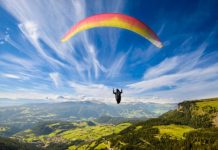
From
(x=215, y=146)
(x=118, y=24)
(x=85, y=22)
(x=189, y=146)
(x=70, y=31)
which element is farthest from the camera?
(x=189, y=146)

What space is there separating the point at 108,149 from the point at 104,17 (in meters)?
194

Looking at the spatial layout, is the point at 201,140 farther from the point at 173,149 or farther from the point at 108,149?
the point at 108,149

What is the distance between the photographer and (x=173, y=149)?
164250mm

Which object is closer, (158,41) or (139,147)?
(158,41)

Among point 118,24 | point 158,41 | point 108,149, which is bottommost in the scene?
point 108,149

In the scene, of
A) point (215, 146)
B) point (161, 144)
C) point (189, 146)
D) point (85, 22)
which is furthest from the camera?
Answer: point (161, 144)

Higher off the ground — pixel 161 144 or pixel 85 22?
pixel 85 22

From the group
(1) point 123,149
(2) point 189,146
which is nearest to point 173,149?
(2) point 189,146

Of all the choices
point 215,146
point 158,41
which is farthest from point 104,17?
point 215,146

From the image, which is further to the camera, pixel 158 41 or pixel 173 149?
pixel 173 149

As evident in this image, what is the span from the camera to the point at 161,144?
177500 millimetres

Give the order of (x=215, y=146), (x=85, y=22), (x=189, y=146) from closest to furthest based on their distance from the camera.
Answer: (x=85, y=22) → (x=215, y=146) → (x=189, y=146)

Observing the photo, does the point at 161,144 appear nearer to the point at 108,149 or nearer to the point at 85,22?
the point at 108,149

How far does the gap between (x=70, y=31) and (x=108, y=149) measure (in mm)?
192265
